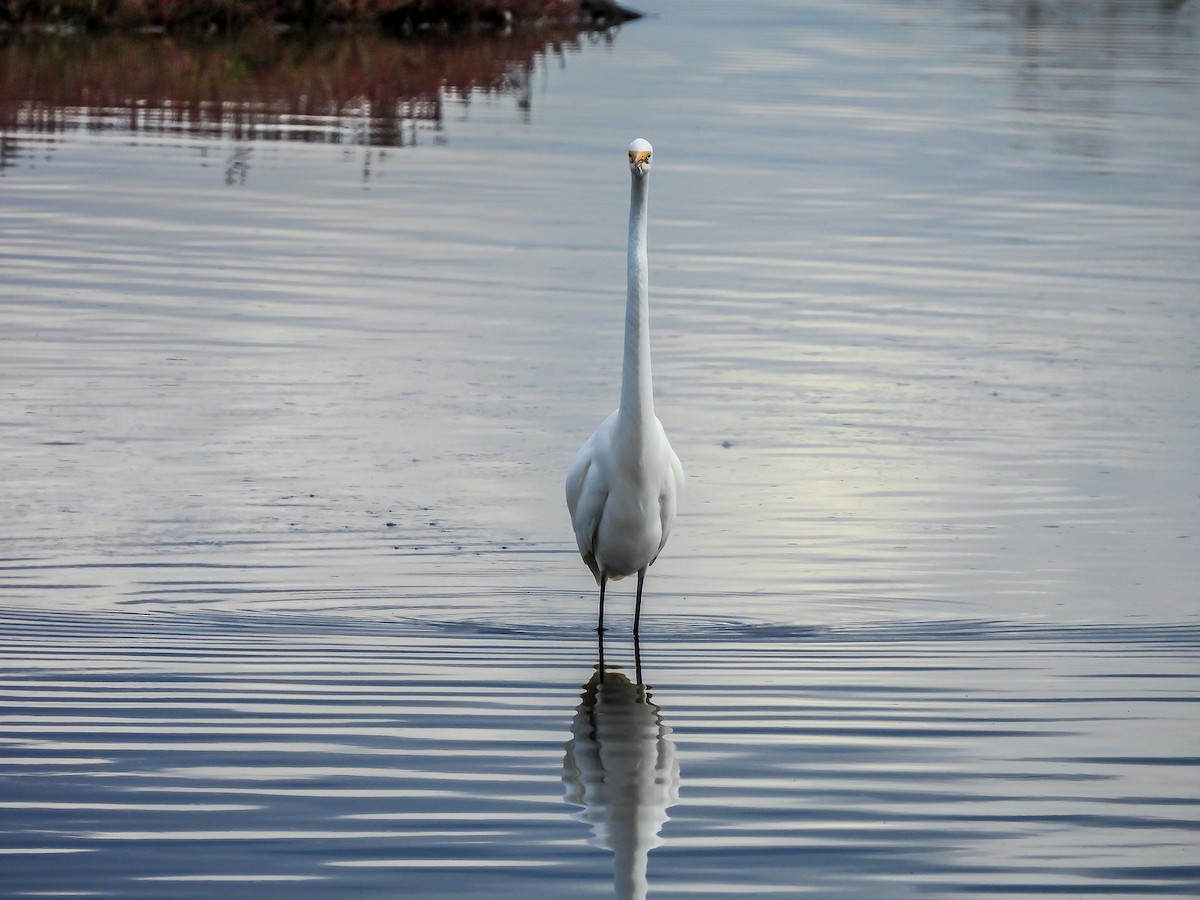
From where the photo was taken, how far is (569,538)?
Result: 867 cm

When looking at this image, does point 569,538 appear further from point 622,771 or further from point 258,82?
point 258,82

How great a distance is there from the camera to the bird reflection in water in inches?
207

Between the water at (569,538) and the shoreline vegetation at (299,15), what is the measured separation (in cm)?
1386

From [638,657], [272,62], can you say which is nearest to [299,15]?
[272,62]

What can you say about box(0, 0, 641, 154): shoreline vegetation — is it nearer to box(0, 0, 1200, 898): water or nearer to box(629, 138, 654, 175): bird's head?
box(0, 0, 1200, 898): water

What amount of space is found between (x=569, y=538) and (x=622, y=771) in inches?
111

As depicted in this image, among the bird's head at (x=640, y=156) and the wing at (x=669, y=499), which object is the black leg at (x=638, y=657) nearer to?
the wing at (x=669, y=499)

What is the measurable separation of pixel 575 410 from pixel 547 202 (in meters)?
7.07

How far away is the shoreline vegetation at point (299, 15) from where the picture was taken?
32656mm

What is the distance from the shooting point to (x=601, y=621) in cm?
748

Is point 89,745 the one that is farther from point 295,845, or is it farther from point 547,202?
point 547,202

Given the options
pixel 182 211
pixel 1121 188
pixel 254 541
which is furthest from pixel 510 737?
pixel 1121 188

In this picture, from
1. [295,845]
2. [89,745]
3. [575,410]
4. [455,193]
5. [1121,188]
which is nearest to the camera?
[295,845]

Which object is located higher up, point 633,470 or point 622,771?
Result: point 633,470
